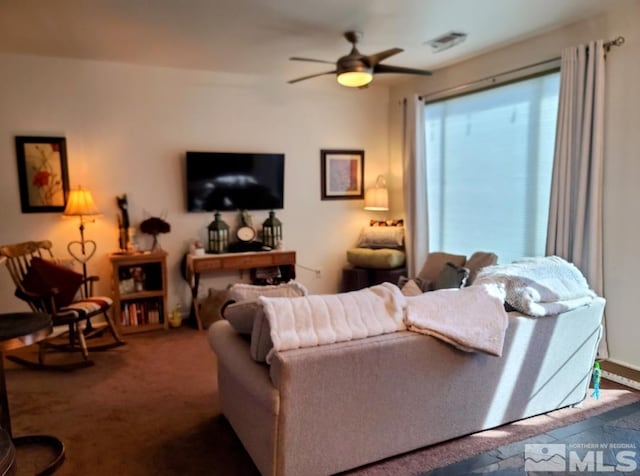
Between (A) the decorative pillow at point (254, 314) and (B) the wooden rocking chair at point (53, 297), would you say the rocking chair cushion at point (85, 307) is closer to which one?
(B) the wooden rocking chair at point (53, 297)

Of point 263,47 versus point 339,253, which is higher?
point 263,47

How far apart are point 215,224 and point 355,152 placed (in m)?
1.92

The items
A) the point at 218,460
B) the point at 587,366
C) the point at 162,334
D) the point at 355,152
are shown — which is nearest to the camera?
A: the point at 218,460

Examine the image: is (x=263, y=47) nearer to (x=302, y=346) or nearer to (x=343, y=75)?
(x=343, y=75)

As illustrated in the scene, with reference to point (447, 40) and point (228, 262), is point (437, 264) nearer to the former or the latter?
point (447, 40)

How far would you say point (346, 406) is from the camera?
6.77ft

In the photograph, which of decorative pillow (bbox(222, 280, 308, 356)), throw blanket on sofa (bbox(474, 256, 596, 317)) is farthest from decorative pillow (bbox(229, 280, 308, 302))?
throw blanket on sofa (bbox(474, 256, 596, 317))

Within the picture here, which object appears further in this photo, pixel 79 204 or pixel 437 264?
pixel 79 204

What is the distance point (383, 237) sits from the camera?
5430mm

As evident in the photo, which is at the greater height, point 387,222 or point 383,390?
point 387,222

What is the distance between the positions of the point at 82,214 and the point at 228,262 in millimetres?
1386

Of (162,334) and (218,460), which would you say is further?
(162,334)

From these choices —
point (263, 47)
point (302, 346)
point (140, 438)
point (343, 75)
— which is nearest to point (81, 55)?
point (263, 47)

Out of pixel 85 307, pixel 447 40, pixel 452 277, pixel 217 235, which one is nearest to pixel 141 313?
pixel 85 307
